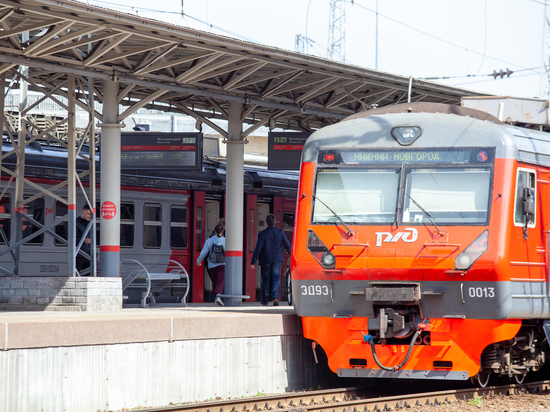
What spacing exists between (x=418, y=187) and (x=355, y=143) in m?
0.91

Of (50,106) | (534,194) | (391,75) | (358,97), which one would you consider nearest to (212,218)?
(358,97)

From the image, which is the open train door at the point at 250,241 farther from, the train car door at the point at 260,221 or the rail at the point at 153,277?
the rail at the point at 153,277

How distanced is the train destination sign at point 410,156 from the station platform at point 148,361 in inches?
77.6

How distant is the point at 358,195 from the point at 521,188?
1.74m

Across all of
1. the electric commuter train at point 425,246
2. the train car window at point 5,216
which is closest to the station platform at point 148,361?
the electric commuter train at point 425,246

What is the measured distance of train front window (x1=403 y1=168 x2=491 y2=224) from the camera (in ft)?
28.5

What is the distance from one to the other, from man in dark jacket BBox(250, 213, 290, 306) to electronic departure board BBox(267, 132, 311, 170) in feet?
9.61

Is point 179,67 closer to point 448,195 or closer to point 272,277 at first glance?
point 272,277

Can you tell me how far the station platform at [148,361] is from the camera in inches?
274

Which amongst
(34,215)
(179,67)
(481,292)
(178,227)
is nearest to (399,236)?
(481,292)

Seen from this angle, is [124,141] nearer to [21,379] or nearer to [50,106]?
[21,379]

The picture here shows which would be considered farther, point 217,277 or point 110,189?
point 217,277

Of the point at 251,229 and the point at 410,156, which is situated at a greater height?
the point at 410,156

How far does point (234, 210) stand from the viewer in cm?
1705
